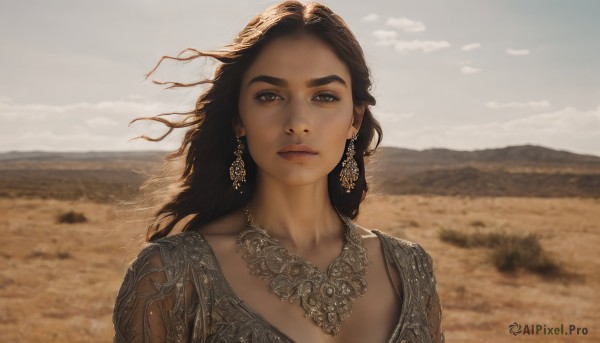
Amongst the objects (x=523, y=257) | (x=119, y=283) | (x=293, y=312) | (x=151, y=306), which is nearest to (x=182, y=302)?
(x=151, y=306)

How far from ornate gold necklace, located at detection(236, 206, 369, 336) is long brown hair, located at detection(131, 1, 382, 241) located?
0.97 ft

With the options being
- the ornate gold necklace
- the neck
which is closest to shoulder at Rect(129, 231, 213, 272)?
the ornate gold necklace

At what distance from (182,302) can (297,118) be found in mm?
903

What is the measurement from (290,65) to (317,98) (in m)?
0.19

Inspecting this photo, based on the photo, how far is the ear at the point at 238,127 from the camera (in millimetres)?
3094

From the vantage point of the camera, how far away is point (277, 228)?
3.09m

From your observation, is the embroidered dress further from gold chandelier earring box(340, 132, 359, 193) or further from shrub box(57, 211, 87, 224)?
shrub box(57, 211, 87, 224)

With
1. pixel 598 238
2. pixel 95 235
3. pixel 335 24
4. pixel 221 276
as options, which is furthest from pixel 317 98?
pixel 598 238

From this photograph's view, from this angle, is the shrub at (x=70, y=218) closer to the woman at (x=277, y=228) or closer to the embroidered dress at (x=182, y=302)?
the woman at (x=277, y=228)

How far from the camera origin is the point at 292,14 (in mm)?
2961

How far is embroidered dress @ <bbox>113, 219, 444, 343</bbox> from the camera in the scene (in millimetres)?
2541

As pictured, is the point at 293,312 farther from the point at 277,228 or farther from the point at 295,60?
the point at 295,60

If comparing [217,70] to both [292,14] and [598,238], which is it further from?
[598,238]

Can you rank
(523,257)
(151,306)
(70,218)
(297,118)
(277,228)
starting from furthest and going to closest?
1. (70,218)
2. (523,257)
3. (277,228)
4. (297,118)
5. (151,306)
